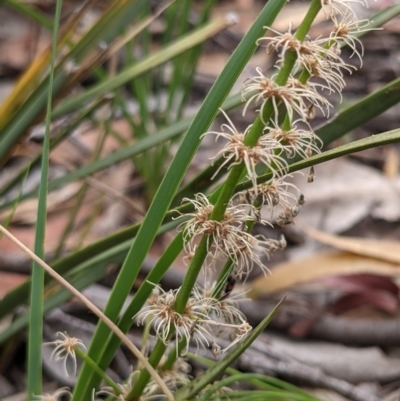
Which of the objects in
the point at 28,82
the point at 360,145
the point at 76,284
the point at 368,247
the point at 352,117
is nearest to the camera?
the point at 360,145

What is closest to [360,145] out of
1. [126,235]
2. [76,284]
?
[126,235]

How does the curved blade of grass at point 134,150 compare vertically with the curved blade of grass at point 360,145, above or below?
above

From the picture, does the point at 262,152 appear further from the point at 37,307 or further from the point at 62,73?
the point at 62,73

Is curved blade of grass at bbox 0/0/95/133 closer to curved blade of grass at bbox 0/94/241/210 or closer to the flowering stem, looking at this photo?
curved blade of grass at bbox 0/94/241/210

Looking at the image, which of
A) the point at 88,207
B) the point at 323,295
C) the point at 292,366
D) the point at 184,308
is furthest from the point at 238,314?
Result: the point at 88,207

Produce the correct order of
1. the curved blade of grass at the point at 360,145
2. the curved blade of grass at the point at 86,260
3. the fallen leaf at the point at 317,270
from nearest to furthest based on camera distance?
the curved blade of grass at the point at 360,145
the curved blade of grass at the point at 86,260
the fallen leaf at the point at 317,270

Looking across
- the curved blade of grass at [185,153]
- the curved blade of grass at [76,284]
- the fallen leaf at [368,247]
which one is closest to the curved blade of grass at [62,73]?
the curved blade of grass at [76,284]

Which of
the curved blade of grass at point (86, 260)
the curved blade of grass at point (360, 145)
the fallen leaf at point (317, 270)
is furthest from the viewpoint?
the fallen leaf at point (317, 270)

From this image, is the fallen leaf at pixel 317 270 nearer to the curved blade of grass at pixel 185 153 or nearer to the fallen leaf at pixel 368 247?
the fallen leaf at pixel 368 247
